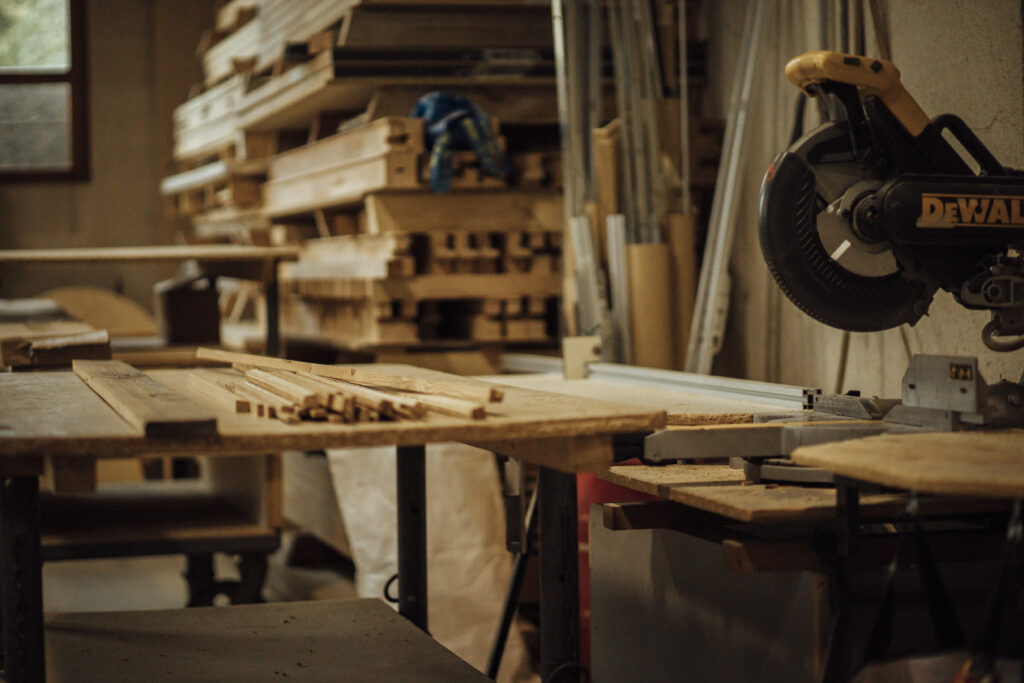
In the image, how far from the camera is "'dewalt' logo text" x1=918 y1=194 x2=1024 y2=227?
2.49 metres

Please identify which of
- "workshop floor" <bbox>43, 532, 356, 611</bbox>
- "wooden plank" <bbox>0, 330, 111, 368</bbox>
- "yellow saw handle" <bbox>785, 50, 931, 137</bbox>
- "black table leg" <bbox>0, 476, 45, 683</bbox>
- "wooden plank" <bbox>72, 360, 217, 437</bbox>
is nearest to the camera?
"wooden plank" <bbox>72, 360, 217, 437</bbox>

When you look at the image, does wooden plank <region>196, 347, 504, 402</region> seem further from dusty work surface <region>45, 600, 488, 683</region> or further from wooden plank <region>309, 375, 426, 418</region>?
dusty work surface <region>45, 600, 488, 683</region>

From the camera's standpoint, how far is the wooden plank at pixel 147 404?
195 centimetres

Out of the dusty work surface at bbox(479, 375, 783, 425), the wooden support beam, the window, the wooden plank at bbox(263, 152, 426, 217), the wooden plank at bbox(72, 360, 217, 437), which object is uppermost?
the window

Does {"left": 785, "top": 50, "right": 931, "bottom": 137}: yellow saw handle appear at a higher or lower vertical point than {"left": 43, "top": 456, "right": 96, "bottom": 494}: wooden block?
higher

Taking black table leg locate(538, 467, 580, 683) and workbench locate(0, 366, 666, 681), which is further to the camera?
black table leg locate(538, 467, 580, 683)

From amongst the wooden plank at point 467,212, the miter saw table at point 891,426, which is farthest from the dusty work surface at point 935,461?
the wooden plank at point 467,212

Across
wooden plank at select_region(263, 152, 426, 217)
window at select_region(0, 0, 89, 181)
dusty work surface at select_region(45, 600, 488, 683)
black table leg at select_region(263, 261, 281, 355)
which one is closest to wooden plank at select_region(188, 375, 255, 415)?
dusty work surface at select_region(45, 600, 488, 683)

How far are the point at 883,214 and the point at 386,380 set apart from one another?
1.04m

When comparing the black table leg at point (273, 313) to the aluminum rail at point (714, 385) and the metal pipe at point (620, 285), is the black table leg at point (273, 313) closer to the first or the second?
the metal pipe at point (620, 285)

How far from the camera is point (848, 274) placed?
8.90 feet

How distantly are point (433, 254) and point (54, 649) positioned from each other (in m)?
2.51

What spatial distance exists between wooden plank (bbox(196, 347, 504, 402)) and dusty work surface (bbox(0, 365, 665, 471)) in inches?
1.7

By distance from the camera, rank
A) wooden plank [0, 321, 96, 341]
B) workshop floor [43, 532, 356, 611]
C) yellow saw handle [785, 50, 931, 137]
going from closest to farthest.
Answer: yellow saw handle [785, 50, 931, 137], wooden plank [0, 321, 96, 341], workshop floor [43, 532, 356, 611]
